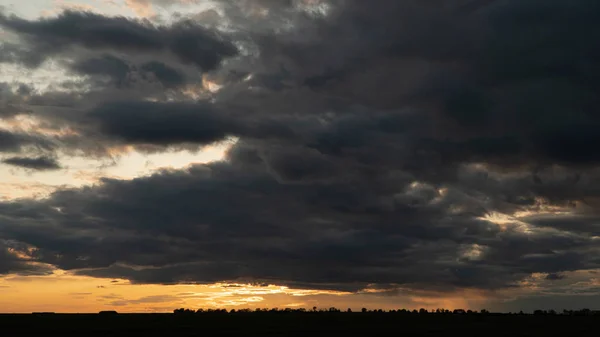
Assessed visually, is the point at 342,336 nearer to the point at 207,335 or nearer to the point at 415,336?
the point at 415,336

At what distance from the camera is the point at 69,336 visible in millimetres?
176500

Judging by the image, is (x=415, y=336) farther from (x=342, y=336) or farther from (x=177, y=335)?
(x=177, y=335)

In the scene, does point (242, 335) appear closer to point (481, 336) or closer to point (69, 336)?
point (69, 336)

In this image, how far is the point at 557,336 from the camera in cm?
18400

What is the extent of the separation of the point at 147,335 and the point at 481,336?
9337 centimetres

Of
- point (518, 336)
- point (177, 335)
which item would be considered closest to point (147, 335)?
point (177, 335)

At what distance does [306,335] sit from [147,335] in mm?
44170

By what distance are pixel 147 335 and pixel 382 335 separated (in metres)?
65.0

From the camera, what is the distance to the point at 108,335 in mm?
182875

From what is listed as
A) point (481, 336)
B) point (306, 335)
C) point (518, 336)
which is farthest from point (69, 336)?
point (518, 336)

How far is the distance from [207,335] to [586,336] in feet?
346

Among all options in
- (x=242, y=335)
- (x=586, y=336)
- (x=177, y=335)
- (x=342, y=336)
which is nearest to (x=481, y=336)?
(x=586, y=336)

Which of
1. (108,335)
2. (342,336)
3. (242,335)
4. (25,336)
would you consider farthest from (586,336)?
(25,336)

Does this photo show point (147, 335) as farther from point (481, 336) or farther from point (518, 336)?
point (518, 336)
